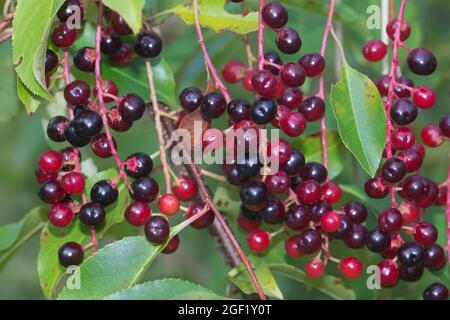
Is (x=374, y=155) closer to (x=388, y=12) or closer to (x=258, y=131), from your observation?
(x=258, y=131)

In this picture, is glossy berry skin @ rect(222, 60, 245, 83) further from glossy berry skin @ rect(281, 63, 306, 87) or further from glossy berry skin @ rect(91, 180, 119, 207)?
glossy berry skin @ rect(91, 180, 119, 207)

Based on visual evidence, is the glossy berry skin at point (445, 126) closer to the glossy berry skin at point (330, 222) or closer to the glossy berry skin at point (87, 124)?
the glossy berry skin at point (330, 222)

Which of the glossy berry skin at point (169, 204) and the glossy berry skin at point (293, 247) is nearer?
the glossy berry skin at point (169, 204)

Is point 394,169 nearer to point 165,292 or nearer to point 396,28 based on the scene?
point 396,28

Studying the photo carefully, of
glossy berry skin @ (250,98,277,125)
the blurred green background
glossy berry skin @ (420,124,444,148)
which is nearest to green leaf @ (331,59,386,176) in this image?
glossy berry skin @ (250,98,277,125)

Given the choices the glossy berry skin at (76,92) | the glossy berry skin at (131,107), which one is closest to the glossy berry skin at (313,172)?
the glossy berry skin at (131,107)

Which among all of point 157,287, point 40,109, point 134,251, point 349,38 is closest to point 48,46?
point 40,109

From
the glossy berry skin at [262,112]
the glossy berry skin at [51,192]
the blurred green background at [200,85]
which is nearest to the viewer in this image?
the glossy berry skin at [262,112]
